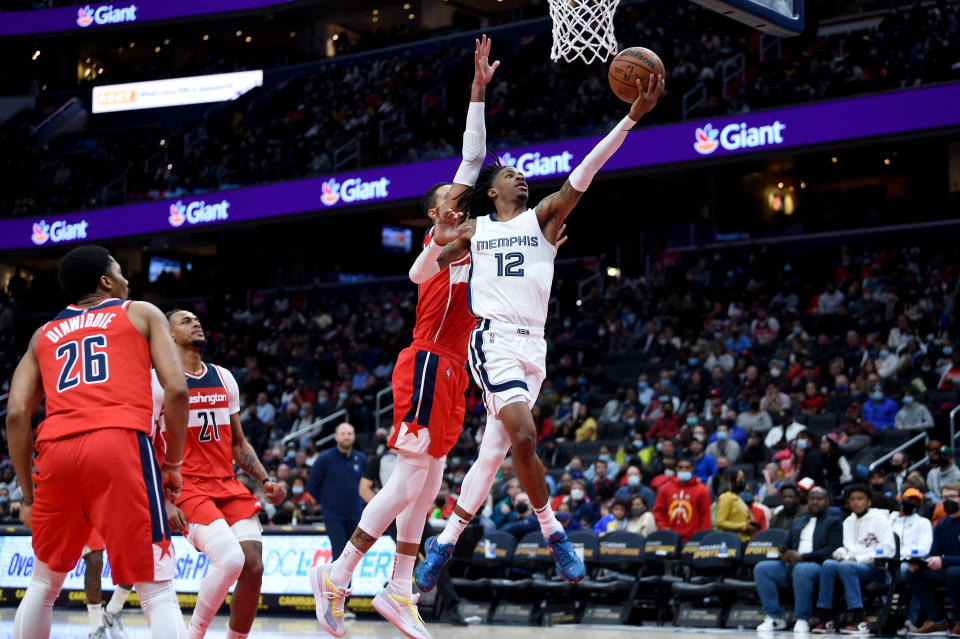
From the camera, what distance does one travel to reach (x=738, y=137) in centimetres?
2238

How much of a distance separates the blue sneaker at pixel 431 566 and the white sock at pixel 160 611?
6.31ft

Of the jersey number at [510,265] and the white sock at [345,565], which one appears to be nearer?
the jersey number at [510,265]

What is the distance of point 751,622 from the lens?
40.3 ft

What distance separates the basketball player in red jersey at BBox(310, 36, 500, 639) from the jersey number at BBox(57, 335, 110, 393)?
217cm

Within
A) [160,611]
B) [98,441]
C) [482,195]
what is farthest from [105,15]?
[160,611]

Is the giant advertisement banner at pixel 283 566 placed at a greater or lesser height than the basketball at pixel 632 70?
lesser

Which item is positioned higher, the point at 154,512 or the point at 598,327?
the point at 598,327

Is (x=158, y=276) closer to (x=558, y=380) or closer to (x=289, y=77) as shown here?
(x=289, y=77)

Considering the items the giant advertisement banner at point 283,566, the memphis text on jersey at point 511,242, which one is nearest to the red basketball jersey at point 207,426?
the memphis text on jersey at point 511,242

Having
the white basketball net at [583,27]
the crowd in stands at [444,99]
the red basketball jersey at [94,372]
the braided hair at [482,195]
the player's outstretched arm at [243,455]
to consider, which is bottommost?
the player's outstretched arm at [243,455]

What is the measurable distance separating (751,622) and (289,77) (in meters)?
27.8

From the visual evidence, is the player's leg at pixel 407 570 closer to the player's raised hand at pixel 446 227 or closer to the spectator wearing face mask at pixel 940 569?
the player's raised hand at pixel 446 227

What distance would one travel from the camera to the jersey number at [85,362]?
541 centimetres

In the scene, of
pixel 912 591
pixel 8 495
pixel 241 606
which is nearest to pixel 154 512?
pixel 241 606
